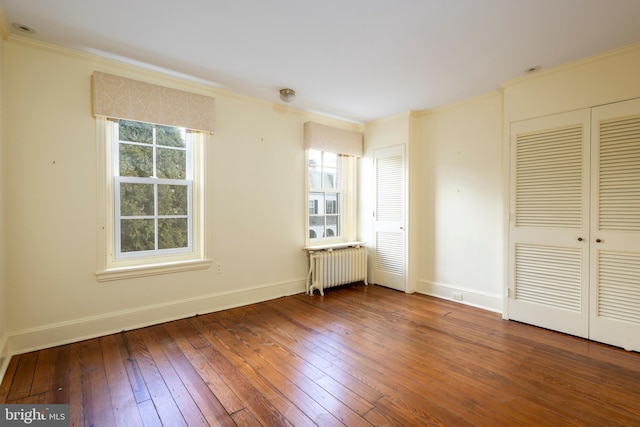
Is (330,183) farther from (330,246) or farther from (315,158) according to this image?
(330,246)

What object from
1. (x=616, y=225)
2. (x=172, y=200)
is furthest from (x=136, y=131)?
(x=616, y=225)

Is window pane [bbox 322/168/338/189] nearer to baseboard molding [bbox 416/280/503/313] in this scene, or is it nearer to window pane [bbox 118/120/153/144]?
baseboard molding [bbox 416/280/503/313]

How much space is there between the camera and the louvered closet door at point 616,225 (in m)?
2.53

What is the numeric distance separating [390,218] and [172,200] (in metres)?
2.87

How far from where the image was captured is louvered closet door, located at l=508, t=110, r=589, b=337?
2783 millimetres

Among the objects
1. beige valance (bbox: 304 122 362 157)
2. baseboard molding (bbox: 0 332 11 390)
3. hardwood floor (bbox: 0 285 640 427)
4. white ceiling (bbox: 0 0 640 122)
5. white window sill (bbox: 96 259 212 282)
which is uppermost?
white ceiling (bbox: 0 0 640 122)

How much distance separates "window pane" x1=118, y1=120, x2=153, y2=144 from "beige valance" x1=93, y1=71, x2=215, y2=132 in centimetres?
17

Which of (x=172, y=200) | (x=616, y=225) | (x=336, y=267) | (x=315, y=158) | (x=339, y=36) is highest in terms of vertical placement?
(x=339, y=36)

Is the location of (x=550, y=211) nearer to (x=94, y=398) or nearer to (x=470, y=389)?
(x=470, y=389)

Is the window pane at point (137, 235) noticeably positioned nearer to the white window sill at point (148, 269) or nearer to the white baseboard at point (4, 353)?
the white window sill at point (148, 269)

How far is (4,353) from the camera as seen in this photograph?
88.0 inches

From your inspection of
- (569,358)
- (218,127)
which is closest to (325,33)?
(218,127)

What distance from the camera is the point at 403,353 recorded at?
2.51 meters

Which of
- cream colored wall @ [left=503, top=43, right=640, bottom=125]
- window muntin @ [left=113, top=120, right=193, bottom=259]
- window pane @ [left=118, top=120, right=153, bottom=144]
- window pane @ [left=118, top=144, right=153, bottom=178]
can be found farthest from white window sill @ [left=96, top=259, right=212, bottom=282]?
cream colored wall @ [left=503, top=43, right=640, bottom=125]
